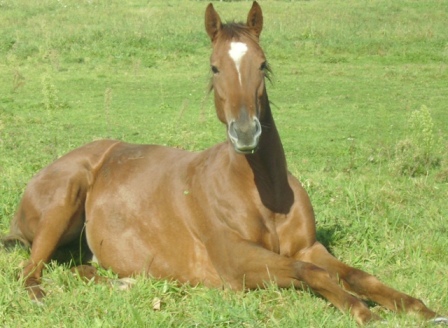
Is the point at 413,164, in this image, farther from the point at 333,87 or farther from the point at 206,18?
the point at 333,87

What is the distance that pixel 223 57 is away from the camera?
A: 472cm

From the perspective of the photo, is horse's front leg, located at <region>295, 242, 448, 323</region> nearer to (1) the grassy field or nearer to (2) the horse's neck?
(1) the grassy field

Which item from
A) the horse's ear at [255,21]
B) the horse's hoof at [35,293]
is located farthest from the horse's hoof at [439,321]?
the horse's hoof at [35,293]

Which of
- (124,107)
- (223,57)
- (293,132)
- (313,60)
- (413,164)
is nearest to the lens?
(223,57)

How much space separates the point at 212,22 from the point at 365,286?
6.08ft

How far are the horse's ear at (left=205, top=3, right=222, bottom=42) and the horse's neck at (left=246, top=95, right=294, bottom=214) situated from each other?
22.4 inches

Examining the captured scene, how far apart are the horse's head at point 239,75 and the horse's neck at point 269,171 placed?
0.60 feet

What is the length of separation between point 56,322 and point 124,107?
1038 centimetres

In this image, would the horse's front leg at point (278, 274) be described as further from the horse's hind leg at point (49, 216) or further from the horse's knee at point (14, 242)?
the horse's knee at point (14, 242)

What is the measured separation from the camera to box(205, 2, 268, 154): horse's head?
14.3 ft

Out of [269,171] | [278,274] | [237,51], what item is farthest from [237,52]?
[278,274]

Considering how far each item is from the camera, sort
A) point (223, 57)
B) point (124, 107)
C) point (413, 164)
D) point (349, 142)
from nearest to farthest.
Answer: point (223, 57), point (413, 164), point (349, 142), point (124, 107)

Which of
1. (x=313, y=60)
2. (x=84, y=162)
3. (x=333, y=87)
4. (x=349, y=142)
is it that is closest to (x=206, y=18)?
(x=84, y=162)

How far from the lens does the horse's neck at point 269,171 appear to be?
490cm
